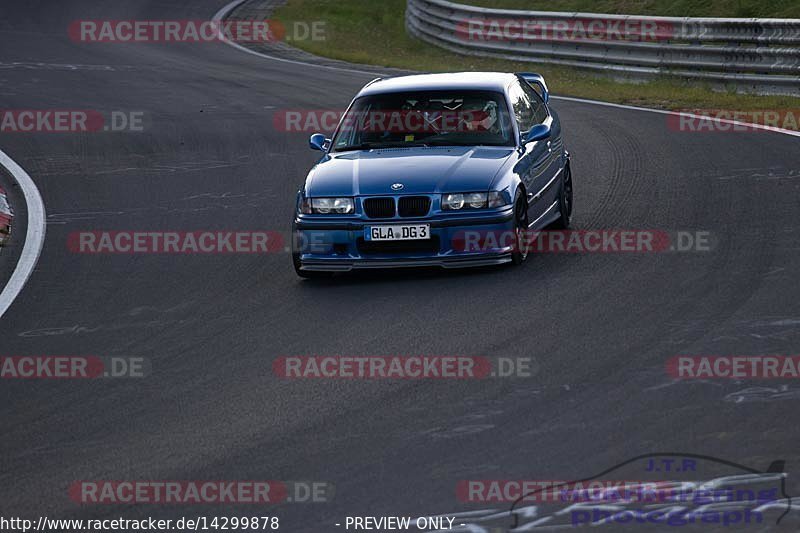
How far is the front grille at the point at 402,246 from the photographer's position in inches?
414

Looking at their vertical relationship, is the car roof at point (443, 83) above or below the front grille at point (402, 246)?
above

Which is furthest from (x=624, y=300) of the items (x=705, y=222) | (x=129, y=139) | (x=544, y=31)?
(x=544, y=31)

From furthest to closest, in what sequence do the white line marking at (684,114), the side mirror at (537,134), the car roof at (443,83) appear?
the white line marking at (684,114), the car roof at (443,83), the side mirror at (537,134)

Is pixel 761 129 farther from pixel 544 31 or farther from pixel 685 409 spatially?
pixel 685 409

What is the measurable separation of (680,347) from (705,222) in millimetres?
4127

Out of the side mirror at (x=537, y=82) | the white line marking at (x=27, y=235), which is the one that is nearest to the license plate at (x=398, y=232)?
the white line marking at (x=27, y=235)

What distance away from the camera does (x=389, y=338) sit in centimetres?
880

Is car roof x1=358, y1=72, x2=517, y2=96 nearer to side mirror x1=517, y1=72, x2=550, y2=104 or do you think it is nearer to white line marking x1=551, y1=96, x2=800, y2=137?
side mirror x1=517, y1=72, x2=550, y2=104

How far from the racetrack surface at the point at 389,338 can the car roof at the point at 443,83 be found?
1.54 metres

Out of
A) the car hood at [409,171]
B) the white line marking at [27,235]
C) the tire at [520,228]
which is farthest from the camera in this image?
the white line marking at [27,235]

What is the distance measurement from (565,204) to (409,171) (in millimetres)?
2227

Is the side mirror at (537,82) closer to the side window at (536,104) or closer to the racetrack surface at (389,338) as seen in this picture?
the side window at (536,104)

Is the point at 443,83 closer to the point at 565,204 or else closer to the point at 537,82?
the point at 565,204

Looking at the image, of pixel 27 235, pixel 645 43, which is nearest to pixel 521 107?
pixel 27 235
